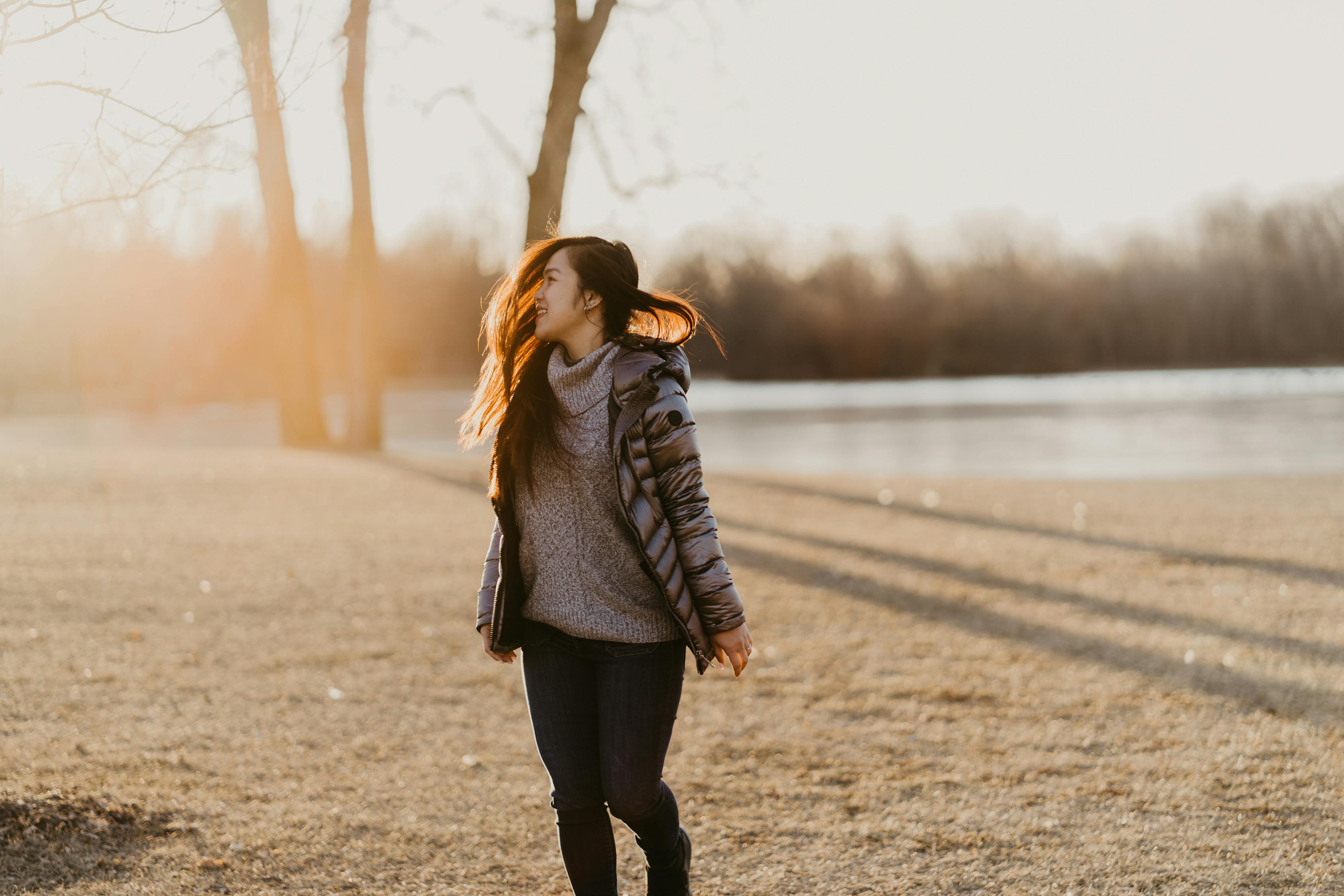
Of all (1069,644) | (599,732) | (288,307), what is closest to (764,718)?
(1069,644)

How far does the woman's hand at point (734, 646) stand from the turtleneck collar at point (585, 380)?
650 mm

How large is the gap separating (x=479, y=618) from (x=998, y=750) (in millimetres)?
2962

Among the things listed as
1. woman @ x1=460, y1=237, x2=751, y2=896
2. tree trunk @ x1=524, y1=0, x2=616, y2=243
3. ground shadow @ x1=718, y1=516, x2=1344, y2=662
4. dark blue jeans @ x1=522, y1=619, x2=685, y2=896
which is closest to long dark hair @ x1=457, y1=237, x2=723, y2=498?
woman @ x1=460, y1=237, x2=751, y2=896

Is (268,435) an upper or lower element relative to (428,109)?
lower

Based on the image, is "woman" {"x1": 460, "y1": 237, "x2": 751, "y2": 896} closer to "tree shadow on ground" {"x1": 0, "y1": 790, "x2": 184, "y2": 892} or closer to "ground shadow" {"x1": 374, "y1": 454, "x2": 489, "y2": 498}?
"tree shadow on ground" {"x1": 0, "y1": 790, "x2": 184, "y2": 892}

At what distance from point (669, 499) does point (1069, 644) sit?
496 cm

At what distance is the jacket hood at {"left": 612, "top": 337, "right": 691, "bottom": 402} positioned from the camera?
2.77m

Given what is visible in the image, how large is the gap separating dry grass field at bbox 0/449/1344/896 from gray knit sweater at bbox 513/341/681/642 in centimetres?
140

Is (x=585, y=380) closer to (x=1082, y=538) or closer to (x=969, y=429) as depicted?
(x=1082, y=538)

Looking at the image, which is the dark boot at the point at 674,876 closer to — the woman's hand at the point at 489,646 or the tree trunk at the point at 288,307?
the woman's hand at the point at 489,646

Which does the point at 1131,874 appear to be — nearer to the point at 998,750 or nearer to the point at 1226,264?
the point at 998,750

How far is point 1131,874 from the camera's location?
368 cm

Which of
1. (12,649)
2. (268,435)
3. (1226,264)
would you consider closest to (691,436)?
(12,649)

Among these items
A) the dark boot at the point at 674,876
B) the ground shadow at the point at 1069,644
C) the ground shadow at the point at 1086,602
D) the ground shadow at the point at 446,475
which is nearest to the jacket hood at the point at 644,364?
the dark boot at the point at 674,876
